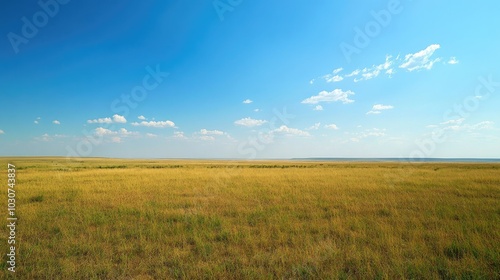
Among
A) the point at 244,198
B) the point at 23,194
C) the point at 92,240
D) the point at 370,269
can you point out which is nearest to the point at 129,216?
the point at 92,240

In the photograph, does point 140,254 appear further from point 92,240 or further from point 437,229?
point 437,229

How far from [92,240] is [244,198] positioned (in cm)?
757

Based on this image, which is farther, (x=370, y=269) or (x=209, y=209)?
(x=209, y=209)

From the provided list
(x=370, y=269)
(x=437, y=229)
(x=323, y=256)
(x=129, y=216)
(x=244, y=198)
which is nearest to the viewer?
(x=370, y=269)

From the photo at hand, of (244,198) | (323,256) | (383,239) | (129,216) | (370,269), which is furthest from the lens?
(244,198)

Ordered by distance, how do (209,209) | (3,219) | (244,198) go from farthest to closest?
(244,198) → (209,209) → (3,219)

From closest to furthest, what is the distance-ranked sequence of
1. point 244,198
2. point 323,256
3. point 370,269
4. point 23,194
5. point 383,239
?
1. point 370,269
2. point 323,256
3. point 383,239
4. point 244,198
5. point 23,194

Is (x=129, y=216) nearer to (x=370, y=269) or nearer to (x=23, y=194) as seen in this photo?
(x=370, y=269)

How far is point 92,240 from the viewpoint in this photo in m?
6.91

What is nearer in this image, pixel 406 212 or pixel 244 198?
pixel 406 212

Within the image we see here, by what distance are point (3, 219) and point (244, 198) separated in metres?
9.70

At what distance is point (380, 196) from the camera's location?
13711 millimetres

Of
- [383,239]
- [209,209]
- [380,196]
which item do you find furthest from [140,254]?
[380,196]

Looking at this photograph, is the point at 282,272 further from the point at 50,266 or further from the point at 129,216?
the point at 129,216
